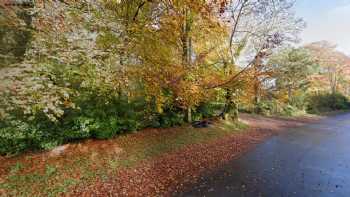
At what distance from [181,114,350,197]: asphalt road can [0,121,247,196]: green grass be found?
2380mm

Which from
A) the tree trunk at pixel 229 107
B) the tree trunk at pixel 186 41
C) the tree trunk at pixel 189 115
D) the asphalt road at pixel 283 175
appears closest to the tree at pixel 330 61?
the tree trunk at pixel 229 107

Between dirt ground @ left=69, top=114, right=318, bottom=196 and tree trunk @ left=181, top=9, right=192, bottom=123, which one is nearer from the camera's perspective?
dirt ground @ left=69, top=114, right=318, bottom=196

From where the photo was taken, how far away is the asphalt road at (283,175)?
16.2 ft

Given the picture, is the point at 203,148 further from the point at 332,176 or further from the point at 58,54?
the point at 58,54

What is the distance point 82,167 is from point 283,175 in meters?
5.65

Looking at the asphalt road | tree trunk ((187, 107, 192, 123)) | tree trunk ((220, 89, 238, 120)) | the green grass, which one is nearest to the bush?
tree trunk ((220, 89, 238, 120))

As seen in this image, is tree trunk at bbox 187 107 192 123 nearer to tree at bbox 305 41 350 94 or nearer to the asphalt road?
the asphalt road

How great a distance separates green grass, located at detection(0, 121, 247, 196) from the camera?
483 cm

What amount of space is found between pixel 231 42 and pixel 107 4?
25.0ft

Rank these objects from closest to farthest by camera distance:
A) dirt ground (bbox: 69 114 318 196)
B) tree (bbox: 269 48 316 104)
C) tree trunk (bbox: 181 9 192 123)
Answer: dirt ground (bbox: 69 114 318 196), tree trunk (bbox: 181 9 192 123), tree (bbox: 269 48 316 104)

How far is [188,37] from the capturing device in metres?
10.8

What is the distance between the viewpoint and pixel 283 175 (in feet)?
19.6

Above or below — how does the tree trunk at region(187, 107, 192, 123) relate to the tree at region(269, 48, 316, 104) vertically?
below

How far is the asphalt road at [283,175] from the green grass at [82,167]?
2.38 metres
